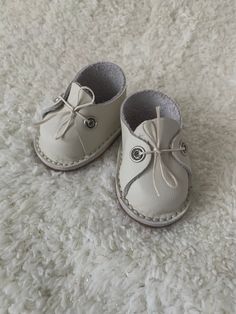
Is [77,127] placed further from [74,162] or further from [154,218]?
[154,218]

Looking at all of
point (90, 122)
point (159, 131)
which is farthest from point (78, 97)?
point (159, 131)

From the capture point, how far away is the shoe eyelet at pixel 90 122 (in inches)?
27.3

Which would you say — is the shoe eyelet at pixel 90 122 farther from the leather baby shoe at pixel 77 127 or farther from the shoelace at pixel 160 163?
the shoelace at pixel 160 163

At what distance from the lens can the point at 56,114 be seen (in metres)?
0.70

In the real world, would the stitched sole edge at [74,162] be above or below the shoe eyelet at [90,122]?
below

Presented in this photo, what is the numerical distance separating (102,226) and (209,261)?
17 cm

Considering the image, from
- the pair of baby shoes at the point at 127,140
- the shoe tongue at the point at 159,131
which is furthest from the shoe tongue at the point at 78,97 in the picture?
the shoe tongue at the point at 159,131

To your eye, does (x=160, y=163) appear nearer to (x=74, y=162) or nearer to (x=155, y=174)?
(x=155, y=174)

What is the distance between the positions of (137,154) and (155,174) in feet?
0.14

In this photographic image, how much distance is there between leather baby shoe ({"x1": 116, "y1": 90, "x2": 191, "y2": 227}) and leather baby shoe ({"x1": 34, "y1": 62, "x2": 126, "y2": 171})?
0.05 metres

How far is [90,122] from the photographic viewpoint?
27.5 inches

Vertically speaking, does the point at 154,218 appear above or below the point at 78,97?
below

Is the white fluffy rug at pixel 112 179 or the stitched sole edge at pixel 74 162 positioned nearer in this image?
the white fluffy rug at pixel 112 179

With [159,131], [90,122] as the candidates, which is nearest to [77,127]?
[90,122]
